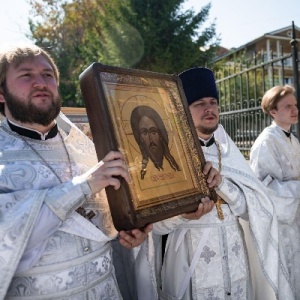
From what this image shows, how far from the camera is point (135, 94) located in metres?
1.89

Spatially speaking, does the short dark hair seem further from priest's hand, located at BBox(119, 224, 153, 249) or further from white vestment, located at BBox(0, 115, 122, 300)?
priest's hand, located at BBox(119, 224, 153, 249)

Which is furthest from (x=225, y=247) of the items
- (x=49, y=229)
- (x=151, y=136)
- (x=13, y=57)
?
(x=13, y=57)

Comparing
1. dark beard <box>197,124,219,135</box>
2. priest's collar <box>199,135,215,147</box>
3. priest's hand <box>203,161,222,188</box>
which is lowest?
priest's hand <box>203,161,222,188</box>

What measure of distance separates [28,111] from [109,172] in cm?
58

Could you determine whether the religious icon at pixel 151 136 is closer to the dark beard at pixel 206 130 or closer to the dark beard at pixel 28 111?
the dark beard at pixel 28 111

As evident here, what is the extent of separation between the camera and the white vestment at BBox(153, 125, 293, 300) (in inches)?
98.5

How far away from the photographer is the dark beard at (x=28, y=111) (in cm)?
185

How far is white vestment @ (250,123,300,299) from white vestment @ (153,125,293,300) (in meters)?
0.82

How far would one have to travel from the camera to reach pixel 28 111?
73.0 inches

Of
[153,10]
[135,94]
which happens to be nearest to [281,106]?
[135,94]

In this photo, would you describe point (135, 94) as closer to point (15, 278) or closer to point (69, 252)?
point (69, 252)

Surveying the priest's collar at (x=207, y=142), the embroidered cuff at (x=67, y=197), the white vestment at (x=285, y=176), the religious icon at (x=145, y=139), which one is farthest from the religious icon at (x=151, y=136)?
the white vestment at (x=285, y=176)

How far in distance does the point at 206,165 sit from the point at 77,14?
18898 mm

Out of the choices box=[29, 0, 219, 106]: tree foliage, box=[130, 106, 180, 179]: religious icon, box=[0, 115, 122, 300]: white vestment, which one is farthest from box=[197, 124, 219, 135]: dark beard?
box=[29, 0, 219, 106]: tree foliage
